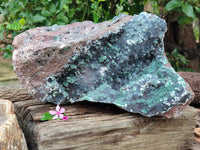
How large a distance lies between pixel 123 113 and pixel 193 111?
1.64 ft

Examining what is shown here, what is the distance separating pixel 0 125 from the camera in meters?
1.28

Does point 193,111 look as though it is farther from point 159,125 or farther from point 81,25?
point 81,25

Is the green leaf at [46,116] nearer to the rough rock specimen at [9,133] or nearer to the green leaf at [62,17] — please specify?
the rough rock specimen at [9,133]

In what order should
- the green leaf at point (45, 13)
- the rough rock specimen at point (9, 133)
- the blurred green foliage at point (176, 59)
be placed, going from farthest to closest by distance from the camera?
the blurred green foliage at point (176, 59) → the green leaf at point (45, 13) → the rough rock specimen at point (9, 133)

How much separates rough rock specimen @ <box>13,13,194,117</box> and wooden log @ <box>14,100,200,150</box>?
0.11 m

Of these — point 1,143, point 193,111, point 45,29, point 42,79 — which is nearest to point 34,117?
point 42,79

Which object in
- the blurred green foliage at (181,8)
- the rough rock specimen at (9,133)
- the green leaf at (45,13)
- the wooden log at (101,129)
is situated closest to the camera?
the rough rock specimen at (9,133)

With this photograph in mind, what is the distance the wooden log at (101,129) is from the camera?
147cm

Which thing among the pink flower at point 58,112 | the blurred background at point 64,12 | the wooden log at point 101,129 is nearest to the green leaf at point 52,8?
the blurred background at point 64,12

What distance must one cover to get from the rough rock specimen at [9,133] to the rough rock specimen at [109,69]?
22cm

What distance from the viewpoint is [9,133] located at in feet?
4.14

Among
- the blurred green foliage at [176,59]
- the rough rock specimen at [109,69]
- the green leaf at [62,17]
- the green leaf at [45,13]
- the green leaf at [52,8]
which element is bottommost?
the blurred green foliage at [176,59]

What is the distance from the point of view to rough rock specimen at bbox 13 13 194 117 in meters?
1.56

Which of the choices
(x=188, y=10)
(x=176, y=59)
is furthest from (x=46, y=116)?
(x=176, y=59)
